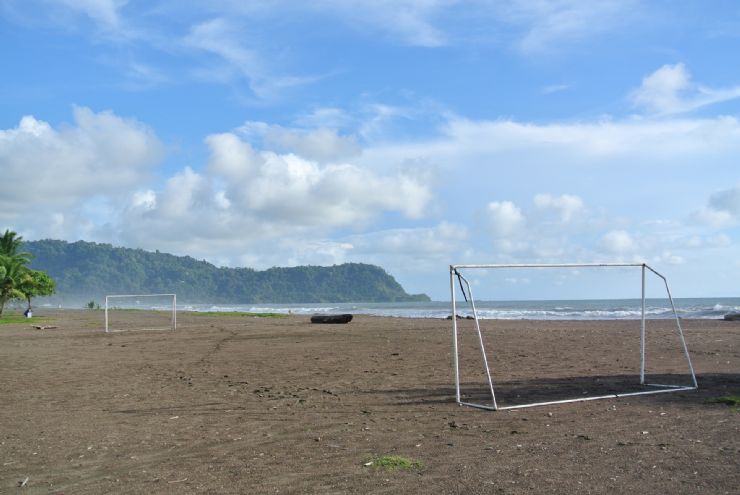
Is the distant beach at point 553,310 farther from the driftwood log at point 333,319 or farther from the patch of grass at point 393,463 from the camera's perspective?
the patch of grass at point 393,463

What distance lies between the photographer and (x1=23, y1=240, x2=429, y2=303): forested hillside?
166 meters

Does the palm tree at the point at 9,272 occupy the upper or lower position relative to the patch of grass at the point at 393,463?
upper

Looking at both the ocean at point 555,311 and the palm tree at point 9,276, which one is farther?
the palm tree at point 9,276

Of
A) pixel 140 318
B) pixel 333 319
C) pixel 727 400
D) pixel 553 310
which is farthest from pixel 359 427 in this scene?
pixel 553 310

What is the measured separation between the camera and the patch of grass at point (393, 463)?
6.16 meters

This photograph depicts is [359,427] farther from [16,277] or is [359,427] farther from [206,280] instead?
[206,280]

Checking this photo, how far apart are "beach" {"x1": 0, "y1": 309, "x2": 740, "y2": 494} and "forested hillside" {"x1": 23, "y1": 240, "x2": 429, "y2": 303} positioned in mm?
141911

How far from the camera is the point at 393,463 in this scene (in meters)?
6.27

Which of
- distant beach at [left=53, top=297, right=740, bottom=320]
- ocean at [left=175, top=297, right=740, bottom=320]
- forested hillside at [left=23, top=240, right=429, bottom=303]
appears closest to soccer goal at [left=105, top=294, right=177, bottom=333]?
distant beach at [left=53, top=297, right=740, bottom=320]

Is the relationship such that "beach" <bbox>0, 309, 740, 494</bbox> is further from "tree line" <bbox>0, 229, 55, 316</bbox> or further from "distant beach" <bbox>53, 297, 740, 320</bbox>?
"tree line" <bbox>0, 229, 55, 316</bbox>

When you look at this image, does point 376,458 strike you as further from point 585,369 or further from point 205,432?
point 585,369

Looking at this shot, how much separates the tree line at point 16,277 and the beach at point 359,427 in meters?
33.9

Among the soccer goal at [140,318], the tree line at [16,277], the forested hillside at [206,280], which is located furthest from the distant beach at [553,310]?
the forested hillside at [206,280]

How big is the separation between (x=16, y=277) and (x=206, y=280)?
13974 centimetres
